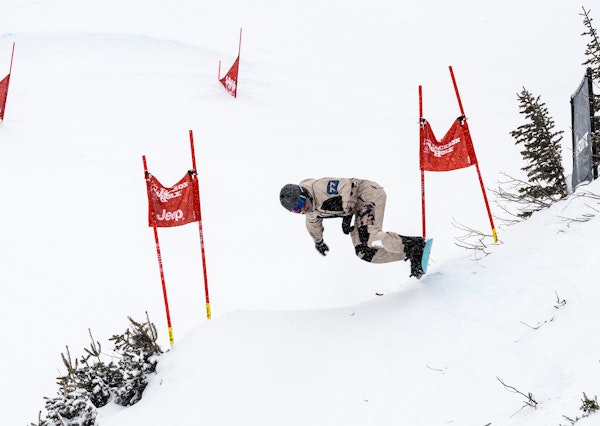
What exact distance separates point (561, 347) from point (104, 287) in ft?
21.0

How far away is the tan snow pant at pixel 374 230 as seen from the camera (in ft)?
19.3

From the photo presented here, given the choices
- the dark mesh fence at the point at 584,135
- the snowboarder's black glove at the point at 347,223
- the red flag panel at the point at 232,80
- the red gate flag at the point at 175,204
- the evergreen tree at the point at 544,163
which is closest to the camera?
the dark mesh fence at the point at 584,135

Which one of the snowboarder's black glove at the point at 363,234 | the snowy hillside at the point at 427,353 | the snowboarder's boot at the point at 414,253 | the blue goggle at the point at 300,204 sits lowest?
the snowy hillside at the point at 427,353

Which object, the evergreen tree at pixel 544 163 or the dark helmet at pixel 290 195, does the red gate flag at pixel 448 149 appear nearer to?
the evergreen tree at pixel 544 163

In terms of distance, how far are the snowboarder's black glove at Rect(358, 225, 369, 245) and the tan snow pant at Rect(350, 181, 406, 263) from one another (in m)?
0.03

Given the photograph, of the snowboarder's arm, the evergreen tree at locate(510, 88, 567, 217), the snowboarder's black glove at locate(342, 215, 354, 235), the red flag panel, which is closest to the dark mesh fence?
the evergreen tree at locate(510, 88, 567, 217)

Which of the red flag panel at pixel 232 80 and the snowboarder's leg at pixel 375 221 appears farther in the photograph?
the red flag panel at pixel 232 80

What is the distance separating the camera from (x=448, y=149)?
7.06 m

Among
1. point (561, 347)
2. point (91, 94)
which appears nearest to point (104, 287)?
point (561, 347)

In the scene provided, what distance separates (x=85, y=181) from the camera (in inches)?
454

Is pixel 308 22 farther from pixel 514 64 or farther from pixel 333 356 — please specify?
pixel 333 356

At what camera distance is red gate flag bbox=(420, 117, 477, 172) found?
6.87 m

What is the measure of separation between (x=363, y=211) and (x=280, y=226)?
4502mm

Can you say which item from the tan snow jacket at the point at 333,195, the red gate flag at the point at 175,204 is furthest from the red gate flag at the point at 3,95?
the tan snow jacket at the point at 333,195
